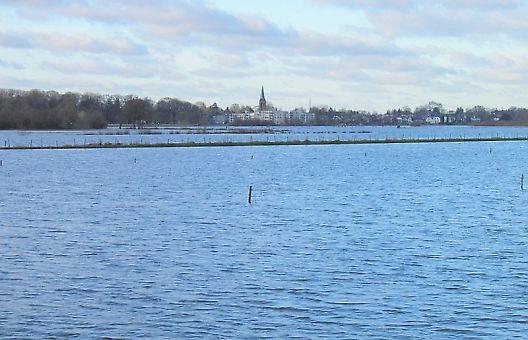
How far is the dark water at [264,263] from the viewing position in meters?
24.4

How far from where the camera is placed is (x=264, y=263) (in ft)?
109

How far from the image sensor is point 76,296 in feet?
89.8

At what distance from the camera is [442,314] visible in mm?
25281

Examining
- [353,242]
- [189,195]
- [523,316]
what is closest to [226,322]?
[523,316]

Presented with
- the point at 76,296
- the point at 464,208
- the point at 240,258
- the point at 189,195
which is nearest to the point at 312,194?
the point at 189,195

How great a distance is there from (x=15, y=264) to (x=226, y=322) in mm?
11807

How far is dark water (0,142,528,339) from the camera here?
24375 millimetres

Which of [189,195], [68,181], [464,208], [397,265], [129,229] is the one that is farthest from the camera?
[68,181]

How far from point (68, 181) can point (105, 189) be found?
9.25m

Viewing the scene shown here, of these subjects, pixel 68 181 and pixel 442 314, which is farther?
pixel 68 181

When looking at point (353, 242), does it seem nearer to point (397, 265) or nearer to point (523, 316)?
point (397, 265)

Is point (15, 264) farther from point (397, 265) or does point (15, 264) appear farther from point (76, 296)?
point (397, 265)

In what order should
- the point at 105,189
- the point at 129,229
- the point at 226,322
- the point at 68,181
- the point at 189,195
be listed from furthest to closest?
the point at 68,181 < the point at 105,189 < the point at 189,195 < the point at 129,229 < the point at 226,322

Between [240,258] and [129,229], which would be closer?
[240,258]
